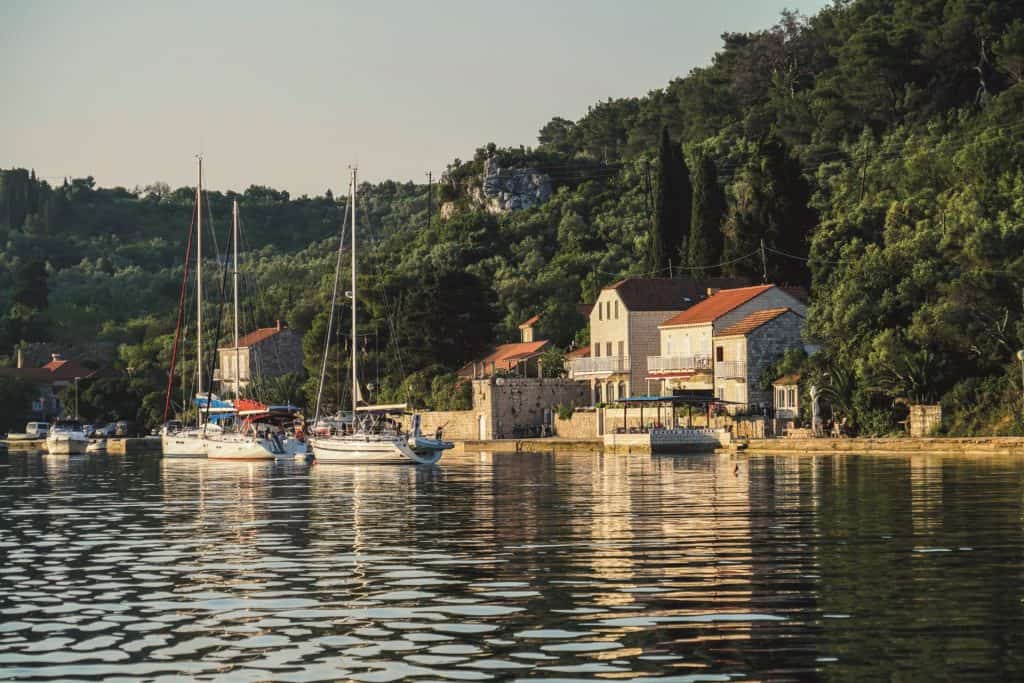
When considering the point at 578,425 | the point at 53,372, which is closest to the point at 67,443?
the point at 578,425

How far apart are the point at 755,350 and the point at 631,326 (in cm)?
1269

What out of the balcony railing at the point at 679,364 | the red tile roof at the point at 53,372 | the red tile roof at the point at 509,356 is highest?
the red tile roof at the point at 53,372

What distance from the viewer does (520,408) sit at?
10219 centimetres

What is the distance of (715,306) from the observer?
312ft

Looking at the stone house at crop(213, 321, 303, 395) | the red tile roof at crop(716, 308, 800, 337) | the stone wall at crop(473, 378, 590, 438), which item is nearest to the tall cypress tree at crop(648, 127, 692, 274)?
the stone wall at crop(473, 378, 590, 438)

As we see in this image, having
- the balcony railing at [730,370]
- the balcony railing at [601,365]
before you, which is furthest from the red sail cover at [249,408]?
the balcony railing at [730,370]

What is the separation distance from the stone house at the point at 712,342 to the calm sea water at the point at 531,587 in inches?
1793

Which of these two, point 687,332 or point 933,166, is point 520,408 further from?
point 933,166

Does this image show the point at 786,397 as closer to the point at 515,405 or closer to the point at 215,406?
the point at 515,405

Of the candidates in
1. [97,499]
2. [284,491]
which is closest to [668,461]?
[284,491]

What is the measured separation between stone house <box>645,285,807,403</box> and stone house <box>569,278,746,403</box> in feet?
6.87

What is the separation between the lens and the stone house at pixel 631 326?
100562 millimetres

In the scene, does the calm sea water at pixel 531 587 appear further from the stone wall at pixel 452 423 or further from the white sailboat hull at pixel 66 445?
the white sailboat hull at pixel 66 445

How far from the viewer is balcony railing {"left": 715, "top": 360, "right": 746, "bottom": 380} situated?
89562 millimetres
